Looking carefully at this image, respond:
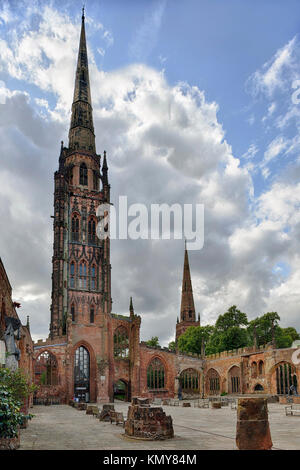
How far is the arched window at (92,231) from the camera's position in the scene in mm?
63062

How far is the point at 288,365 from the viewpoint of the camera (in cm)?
3859

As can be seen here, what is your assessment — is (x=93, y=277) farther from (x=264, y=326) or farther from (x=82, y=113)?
(x=82, y=113)

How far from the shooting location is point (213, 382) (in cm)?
5259

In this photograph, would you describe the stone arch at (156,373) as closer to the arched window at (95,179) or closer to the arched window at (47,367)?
the arched window at (47,367)

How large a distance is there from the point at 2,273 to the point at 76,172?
165 ft

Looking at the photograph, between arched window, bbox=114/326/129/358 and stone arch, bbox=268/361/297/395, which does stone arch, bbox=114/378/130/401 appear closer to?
arched window, bbox=114/326/129/358

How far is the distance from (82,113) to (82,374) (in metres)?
42.5

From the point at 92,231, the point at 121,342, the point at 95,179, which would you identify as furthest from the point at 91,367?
the point at 95,179

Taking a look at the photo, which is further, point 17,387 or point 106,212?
point 106,212

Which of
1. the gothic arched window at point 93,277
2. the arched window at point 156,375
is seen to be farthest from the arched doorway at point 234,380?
the gothic arched window at point 93,277

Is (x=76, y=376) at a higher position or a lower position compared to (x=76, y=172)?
lower
